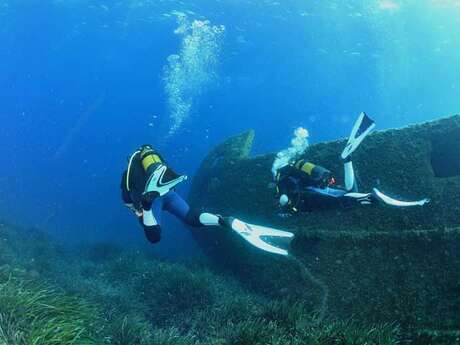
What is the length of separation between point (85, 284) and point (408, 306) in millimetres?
7692

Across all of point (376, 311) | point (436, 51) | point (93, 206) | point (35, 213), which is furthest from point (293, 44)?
point (376, 311)

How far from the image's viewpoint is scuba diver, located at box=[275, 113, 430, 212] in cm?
698

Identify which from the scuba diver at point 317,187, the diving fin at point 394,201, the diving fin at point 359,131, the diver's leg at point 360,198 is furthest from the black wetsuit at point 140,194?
the diving fin at point 394,201

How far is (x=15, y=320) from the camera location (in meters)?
5.25

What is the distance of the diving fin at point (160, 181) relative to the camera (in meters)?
5.81

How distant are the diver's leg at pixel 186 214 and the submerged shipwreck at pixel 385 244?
2.18 meters

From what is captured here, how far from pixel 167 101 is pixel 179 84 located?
3941 cm

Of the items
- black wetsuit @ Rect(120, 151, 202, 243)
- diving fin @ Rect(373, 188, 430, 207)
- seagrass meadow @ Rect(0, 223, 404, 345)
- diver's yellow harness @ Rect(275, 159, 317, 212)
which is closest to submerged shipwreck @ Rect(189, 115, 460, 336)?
diving fin @ Rect(373, 188, 430, 207)

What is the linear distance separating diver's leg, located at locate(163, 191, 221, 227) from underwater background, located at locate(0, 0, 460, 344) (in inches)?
69.7

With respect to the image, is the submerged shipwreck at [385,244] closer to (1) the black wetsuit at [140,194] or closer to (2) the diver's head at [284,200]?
(2) the diver's head at [284,200]

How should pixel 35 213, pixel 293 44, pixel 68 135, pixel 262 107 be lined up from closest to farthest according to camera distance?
pixel 35 213 < pixel 293 44 < pixel 262 107 < pixel 68 135

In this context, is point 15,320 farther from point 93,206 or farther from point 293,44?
point 293,44

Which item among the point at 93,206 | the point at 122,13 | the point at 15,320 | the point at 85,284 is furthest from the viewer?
the point at 93,206

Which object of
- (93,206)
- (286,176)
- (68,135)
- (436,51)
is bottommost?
(68,135)
